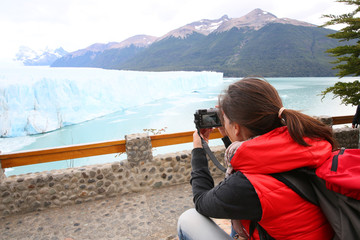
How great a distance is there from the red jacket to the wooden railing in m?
1.94

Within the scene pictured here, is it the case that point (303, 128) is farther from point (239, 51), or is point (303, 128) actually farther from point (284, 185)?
point (239, 51)

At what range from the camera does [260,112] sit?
2.49 feet

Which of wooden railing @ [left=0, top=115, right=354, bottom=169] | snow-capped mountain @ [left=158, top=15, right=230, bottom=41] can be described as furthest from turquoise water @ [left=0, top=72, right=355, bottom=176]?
snow-capped mountain @ [left=158, top=15, right=230, bottom=41]

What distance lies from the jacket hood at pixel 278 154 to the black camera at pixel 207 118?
1.29 feet

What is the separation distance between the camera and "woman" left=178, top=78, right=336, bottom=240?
646 mm

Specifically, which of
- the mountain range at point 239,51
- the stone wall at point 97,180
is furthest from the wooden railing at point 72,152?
the mountain range at point 239,51

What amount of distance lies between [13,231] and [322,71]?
48708 millimetres

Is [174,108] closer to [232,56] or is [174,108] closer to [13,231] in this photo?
[13,231]

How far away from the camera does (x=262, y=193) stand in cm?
65

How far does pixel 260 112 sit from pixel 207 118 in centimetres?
36

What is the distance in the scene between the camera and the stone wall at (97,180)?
2.22 meters

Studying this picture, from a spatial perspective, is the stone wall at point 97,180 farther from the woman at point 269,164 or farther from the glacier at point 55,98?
the glacier at point 55,98

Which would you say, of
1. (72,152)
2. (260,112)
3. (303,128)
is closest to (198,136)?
(260,112)

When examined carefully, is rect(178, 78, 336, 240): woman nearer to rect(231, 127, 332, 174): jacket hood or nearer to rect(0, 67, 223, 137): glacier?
rect(231, 127, 332, 174): jacket hood
